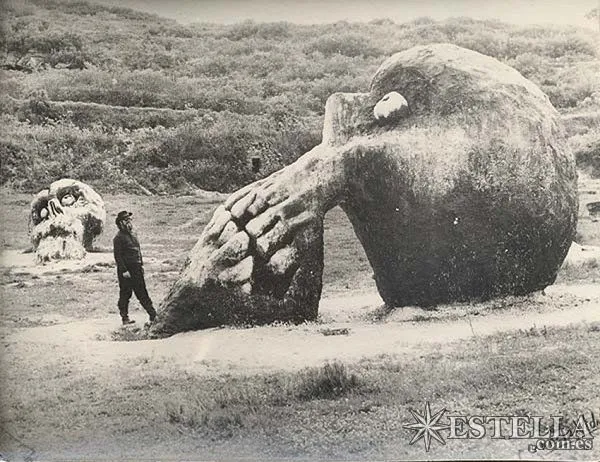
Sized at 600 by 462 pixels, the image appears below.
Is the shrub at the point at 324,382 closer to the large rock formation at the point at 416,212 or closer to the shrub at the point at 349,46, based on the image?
the large rock formation at the point at 416,212

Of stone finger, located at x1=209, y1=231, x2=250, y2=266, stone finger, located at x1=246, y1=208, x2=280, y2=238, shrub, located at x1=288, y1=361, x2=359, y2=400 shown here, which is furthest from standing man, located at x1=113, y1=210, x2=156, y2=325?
shrub, located at x1=288, y1=361, x2=359, y2=400

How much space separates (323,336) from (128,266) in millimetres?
1443

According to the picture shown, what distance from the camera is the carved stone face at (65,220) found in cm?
578

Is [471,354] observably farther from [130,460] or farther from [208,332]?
[130,460]

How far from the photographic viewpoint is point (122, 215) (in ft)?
19.0

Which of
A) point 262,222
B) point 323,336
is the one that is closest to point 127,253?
point 262,222

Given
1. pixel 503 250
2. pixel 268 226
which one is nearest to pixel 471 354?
pixel 503 250

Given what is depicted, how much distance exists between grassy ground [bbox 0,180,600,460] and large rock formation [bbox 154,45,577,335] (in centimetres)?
20

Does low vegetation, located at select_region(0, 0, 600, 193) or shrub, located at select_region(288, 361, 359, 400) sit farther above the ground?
low vegetation, located at select_region(0, 0, 600, 193)

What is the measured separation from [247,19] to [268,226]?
1.53 m

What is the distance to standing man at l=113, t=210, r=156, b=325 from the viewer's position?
5.68m

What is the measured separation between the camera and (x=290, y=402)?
5395 mm

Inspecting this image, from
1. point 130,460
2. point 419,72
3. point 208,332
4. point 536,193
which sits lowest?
point 130,460

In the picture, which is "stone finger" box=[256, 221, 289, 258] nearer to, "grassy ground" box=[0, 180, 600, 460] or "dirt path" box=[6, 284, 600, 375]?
"grassy ground" box=[0, 180, 600, 460]
